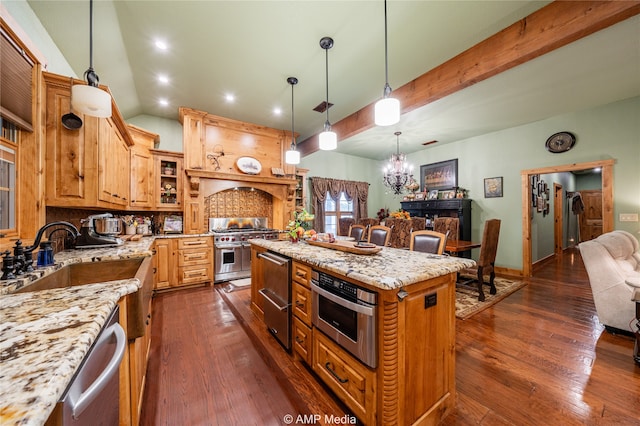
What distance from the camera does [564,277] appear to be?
4.43 meters

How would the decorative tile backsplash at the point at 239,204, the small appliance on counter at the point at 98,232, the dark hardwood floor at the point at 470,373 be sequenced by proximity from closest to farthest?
the dark hardwood floor at the point at 470,373 < the small appliance on counter at the point at 98,232 < the decorative tile backsplash at the point at 239,204

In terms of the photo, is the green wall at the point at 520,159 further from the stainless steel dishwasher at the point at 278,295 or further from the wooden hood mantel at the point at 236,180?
the stainless steel dishwasher at the point at 278,295

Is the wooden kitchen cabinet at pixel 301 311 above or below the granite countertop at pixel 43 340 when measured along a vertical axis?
below

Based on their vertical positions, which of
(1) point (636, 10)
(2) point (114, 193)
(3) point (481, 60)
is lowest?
(2) point (114, 193)

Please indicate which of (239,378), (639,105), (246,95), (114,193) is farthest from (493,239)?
(114,193)

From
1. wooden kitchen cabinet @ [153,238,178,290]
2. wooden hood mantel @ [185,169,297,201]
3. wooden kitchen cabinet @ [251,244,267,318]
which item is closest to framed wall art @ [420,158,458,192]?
wooden hood mantel @ [185,169,297,201]

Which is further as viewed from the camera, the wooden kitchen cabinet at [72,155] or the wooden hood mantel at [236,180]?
the wooden hood mantel at [236,180]

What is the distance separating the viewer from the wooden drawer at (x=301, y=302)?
182cm

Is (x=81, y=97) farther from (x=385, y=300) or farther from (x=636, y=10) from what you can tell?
(x=636, y=10)

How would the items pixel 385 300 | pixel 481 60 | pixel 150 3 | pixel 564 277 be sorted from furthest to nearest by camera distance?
1. pixel 564 277
2. pixel 481 60
3. pixel 150 3
4. pixel 385 300

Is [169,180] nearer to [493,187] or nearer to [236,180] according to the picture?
[236,180]

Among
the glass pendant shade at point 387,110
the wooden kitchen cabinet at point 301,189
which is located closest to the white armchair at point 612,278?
the glass pendant shade at point 387,110

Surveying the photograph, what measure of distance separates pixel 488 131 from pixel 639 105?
191 cm

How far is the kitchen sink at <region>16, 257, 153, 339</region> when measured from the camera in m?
1.27
